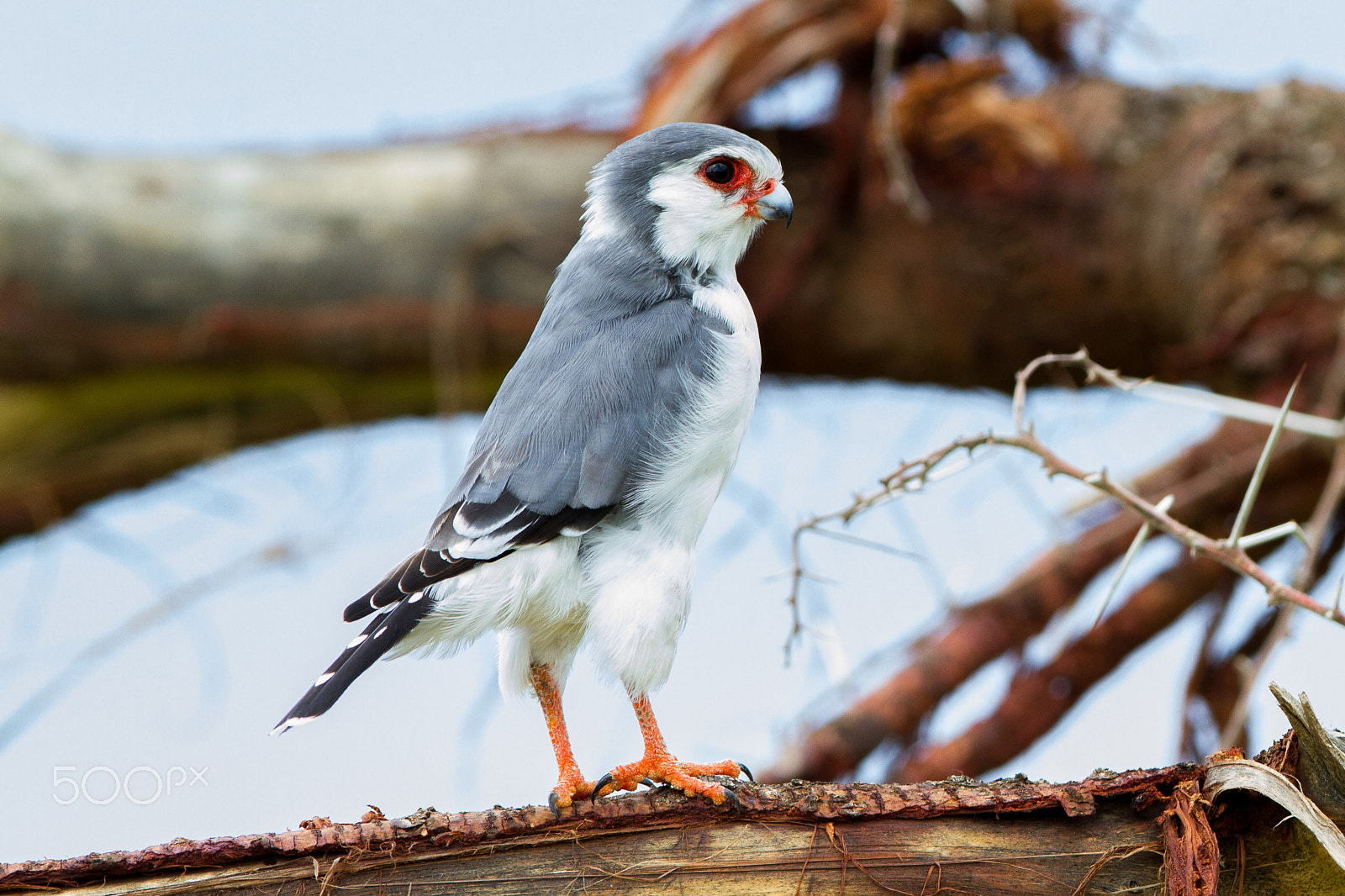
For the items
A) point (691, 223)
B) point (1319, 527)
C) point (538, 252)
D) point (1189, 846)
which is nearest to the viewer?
point (1189, 846)

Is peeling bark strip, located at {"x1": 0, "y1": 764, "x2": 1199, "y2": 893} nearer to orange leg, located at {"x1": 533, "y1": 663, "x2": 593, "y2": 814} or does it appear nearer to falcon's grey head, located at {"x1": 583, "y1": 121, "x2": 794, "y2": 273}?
orange leg, located at {"x1": 533, "y1": 663, "x2": 593, "y2": 814}

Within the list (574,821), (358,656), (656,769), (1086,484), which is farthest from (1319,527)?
(358,656)

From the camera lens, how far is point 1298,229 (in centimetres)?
473

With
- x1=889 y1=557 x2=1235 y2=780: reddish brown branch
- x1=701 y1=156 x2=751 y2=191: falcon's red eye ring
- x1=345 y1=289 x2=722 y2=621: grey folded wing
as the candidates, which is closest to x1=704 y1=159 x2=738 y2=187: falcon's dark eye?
x1=701 y1=156 x2=751 y2=191: falcon's red eye ring

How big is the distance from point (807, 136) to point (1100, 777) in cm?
368

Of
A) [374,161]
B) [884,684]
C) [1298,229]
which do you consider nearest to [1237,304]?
[1298,229]

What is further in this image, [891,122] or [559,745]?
[891,122]

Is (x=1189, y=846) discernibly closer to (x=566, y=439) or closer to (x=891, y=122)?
(x=566, y=439)

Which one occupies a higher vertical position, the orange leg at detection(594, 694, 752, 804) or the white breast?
the white breast

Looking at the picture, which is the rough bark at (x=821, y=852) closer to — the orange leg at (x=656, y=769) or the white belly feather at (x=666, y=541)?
the orange leg at (x=656, y=769)

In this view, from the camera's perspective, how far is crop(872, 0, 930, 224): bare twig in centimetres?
402

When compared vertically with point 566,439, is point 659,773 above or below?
below

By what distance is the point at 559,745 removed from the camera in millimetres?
2547

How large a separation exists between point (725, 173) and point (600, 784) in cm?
149
